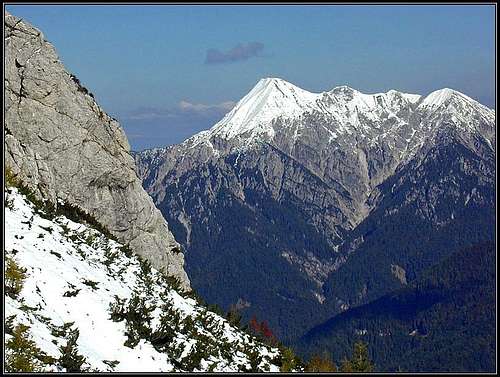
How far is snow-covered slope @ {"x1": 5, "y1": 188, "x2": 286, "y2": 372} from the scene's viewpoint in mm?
23234

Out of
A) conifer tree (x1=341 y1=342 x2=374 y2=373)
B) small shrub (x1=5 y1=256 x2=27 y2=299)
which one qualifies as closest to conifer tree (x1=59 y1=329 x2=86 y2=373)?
small shrub (x1=5 y1=256 x2=27 y2=299)

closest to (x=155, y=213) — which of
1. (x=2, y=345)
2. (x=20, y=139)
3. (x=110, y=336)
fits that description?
(x=20, y=139)

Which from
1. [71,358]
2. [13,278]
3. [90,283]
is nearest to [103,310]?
[90,283]

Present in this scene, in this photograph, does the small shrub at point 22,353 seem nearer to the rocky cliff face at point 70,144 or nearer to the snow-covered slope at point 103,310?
the snow-covered slope at point 103,310

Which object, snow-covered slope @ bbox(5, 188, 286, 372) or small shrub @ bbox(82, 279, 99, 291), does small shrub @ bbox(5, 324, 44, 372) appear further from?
small shrub @ bbox(82, 279, 99, 291)

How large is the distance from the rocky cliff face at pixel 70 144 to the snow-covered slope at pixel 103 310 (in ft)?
22.3

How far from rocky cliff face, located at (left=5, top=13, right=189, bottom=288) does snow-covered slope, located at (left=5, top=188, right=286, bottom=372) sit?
22.3ft

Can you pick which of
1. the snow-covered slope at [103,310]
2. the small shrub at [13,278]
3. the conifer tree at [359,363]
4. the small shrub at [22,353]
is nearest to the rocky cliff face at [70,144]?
the snow-covered slope at [103,310]

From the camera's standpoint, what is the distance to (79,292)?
26531mm

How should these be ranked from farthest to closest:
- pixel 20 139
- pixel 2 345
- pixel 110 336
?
pixel 20 139 → pixel 110 336 → pixel 2 345

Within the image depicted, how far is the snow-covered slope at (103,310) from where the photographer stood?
2323 cm

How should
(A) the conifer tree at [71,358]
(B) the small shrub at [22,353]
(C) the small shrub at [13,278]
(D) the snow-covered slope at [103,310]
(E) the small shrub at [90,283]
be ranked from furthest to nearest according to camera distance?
(E) the small shrub at [90,283] < (D) the snow-covered slope at [103,310] < (C) the small shrub at [13,278] < (A) the conifer tree at [71,358] < (B) the small shrub at [22,353]

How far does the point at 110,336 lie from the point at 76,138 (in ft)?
79.6

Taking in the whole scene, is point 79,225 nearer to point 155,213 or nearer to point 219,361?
point 219,361
